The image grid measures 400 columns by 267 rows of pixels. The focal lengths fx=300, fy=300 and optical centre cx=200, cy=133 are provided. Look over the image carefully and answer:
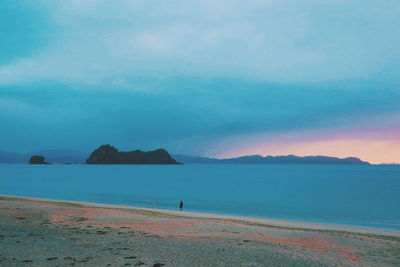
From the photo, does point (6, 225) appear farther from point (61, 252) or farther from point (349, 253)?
point (349, 253)

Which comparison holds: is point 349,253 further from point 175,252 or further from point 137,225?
point 137,225

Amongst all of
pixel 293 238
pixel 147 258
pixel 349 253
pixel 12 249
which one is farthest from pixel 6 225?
pixel 349 253

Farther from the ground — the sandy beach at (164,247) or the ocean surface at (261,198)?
the sandy beach at (164,247)

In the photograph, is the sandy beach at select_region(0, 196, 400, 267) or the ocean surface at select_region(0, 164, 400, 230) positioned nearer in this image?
the sandy beach at select_region(0, 196, 400, 267)

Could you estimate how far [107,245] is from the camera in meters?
13.0

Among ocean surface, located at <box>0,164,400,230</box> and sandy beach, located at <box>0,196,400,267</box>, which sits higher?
sandy beach, located at <box>0,196,400,267</box>

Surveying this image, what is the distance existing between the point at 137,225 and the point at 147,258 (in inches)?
345

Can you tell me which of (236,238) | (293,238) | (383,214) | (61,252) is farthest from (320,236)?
(383,214)

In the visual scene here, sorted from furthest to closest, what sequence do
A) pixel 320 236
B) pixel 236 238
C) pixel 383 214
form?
pixel 383 214 → pixel 320 236 → pixel 236 238

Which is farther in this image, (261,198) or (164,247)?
(261,198)

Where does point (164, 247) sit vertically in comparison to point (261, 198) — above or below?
above

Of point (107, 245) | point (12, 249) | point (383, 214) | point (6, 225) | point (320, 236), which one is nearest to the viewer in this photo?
point (12, 249)

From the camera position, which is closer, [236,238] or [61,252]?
[61,252]

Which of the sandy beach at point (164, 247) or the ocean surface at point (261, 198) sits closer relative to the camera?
the sandy beach at point (164, 247)
